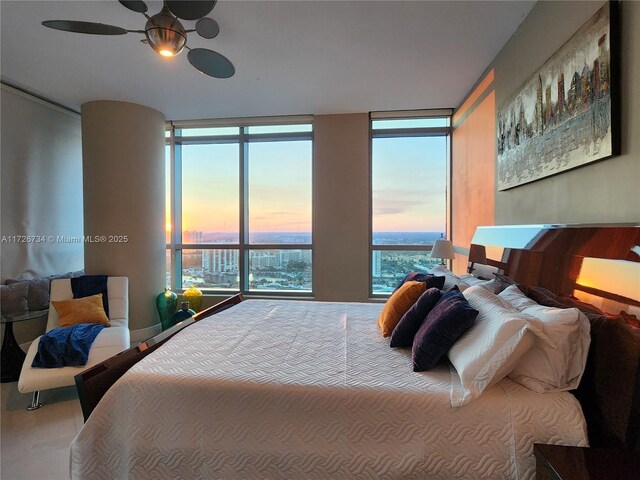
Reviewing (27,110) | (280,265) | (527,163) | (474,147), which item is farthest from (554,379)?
(27,110)

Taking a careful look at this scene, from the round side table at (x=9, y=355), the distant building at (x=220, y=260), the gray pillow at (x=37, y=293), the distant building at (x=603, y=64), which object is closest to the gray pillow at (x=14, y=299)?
the gray pillow at (x=37, y=293)

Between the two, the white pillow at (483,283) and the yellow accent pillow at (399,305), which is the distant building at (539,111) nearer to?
the white pillow at (483,283)

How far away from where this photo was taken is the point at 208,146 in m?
4.48

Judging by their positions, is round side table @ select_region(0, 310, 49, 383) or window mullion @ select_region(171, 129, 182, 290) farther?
window mullion @ select_region(171, 129, 182, 290)

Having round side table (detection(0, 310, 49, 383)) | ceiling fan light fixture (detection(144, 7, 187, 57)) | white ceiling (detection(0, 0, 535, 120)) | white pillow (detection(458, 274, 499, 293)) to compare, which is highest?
white ceiling (detection(0, 0, 535, 120))

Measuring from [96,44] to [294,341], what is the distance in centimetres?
288

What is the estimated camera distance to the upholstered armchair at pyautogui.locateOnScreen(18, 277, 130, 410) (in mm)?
2152

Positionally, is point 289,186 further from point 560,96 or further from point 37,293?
point 560,96

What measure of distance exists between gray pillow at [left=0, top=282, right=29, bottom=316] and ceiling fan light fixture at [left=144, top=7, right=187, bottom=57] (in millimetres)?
2776

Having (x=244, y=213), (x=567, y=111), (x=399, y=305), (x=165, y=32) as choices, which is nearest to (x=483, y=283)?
(x=399, y=305)

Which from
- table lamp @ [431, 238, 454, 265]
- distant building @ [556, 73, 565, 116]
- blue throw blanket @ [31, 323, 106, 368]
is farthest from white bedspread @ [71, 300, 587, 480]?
table lamp @ [431, 238, 454, 265]

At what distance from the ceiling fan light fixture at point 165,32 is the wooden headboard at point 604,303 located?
2455 millimetres

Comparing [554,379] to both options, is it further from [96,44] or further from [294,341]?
[96,44]

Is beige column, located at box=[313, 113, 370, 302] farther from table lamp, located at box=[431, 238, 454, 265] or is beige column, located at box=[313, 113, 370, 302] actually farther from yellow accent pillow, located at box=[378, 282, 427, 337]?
yellow accent pillow, located at box=[378, 282, 427, 337]
